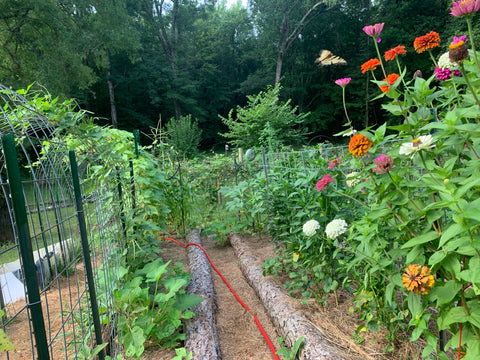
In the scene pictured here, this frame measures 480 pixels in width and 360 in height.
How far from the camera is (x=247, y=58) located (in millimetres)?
23625

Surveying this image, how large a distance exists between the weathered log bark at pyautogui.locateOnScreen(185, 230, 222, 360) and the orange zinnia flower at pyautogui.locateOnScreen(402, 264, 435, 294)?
1.33m

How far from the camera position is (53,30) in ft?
29.7

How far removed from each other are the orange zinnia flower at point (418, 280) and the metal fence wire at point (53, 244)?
1284 millimetres

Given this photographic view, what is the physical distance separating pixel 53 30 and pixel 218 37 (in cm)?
1625

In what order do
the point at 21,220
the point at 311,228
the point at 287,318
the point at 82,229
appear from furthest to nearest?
1. the point at 287,318
2. the point at 311,228
3. the point at 82,229
4. the point at 21,220

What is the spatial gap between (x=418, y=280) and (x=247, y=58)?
966 inches

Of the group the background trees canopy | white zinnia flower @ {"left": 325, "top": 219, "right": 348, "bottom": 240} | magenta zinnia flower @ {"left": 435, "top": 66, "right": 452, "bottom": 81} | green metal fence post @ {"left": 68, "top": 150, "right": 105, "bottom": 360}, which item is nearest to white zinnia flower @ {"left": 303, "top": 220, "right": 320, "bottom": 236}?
white zinnia flower @ {"left": 325, "top": 219, "right": 348, "bottom": 240}

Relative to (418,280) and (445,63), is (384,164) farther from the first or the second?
(445,63)

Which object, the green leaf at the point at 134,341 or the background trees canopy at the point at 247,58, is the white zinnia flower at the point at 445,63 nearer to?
the green leaf at the point at 134,341

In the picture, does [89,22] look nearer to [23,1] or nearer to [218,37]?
[23,1]

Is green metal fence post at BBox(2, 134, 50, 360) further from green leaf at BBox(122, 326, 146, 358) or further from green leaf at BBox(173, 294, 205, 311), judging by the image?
green leaf at BBox(173, 294, 205, 311)

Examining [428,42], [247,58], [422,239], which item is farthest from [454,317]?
[247,58]

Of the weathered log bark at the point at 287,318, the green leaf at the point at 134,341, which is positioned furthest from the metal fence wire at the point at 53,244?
the weathered log bark at the point at 287,318

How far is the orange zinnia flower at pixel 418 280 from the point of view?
1133 millimetres
